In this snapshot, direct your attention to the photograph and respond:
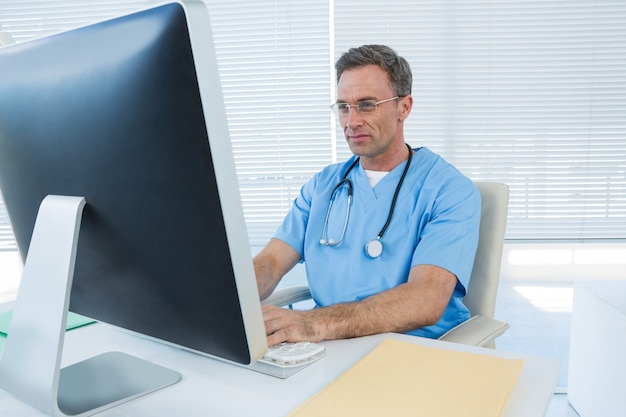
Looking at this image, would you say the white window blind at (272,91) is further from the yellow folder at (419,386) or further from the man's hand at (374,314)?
the yellow folder at (419,386)

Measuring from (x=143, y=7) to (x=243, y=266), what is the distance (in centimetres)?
26

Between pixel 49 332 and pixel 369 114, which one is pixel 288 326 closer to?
Result: pixel 49 332

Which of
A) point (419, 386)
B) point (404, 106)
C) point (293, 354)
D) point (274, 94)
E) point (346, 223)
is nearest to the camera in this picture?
point (419, 386)

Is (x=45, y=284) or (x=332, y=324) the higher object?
(x=45, y=284)

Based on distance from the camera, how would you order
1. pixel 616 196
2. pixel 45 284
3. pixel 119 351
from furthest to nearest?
1. pixel 616 196
2. pixel 119 351
3. pixel 45 284

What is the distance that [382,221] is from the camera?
4.62 ft

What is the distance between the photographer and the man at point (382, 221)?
125 cm

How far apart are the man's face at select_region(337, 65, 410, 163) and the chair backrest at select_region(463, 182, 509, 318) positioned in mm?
316

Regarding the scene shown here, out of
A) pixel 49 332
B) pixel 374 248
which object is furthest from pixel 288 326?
pixel 374 248

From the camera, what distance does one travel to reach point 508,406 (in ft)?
2.20

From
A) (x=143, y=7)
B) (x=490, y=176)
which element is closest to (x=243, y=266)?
(x=143, y=7)

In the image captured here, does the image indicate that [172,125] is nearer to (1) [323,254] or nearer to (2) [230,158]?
(2) [230,158]

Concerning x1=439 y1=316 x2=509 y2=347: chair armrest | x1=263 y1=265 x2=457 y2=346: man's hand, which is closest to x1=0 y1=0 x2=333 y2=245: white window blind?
x1=263 y1=265 x2=457 y2=346: man's hand

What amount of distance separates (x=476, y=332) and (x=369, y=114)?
669 mm
